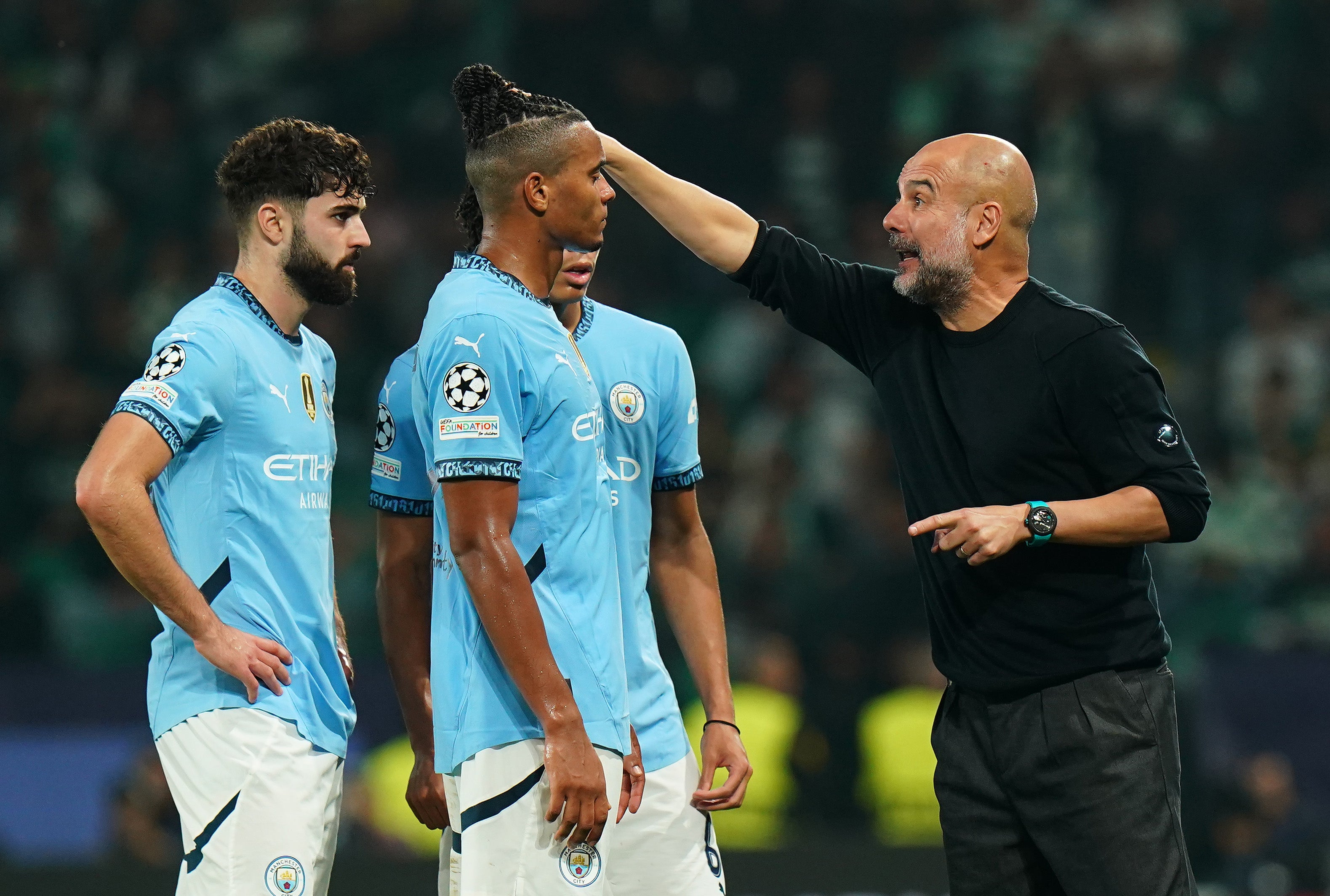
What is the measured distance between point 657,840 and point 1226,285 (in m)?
7.78

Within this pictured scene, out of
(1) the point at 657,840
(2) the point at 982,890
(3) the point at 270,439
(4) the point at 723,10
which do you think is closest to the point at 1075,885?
(2) the point at 982,890

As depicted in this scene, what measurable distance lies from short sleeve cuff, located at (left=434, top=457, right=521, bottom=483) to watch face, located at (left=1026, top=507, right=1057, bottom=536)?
3.96 feet

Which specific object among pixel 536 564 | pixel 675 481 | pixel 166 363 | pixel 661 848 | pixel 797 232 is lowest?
pixel 661 848

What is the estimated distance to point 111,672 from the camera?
8.19 metres

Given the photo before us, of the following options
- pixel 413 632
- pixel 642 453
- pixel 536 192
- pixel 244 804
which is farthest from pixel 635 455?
pixel 244 804

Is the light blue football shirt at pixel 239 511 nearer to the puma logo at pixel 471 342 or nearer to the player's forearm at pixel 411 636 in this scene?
the player's forearm at pixel 411 636

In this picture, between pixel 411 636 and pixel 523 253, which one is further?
pixel 411 636

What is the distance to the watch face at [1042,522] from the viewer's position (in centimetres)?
352

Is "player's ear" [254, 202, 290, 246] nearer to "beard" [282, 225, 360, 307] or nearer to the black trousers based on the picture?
"beard" [282, 225, 360, 307]

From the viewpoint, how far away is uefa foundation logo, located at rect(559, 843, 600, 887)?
321 centimetres

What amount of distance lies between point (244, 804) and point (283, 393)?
971 millimetres

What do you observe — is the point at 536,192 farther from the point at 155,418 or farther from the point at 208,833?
the point at 208,833

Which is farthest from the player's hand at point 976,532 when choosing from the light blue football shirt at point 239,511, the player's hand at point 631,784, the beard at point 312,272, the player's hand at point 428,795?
the beard at point 312,272

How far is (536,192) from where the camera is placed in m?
3.46
